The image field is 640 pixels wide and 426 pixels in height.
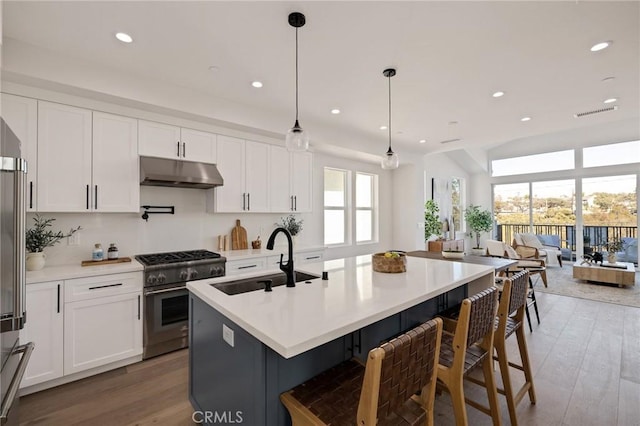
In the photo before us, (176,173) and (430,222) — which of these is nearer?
(176,173)

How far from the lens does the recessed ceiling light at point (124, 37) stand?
213 centimetres

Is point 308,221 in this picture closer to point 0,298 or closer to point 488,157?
point 0,298

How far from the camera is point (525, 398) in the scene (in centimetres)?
219

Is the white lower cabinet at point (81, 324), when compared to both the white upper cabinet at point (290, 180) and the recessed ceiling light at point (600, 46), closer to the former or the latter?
the white upper cabinet at point (290, 180)

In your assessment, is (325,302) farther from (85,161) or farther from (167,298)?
(85,161)

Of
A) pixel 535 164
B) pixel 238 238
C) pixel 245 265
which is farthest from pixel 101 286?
pixel 535 164

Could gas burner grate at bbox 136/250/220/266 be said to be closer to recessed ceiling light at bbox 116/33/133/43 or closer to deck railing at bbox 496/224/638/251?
recessed ceiling light at bbox 116/33/133/43

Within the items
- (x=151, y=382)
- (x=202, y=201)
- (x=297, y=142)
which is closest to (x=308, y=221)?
(x=202, y=201)

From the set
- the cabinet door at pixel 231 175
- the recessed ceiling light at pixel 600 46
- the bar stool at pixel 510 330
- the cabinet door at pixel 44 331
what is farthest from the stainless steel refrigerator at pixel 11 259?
the recessed ceiling light at pixel 600 46

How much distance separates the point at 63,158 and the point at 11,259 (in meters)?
1.76

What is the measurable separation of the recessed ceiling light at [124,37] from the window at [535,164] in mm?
9565

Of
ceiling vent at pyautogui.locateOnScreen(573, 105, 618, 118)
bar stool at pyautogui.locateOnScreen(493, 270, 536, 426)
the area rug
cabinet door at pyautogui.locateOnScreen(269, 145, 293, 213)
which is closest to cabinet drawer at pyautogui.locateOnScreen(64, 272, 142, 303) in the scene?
cabinet door at pyautogui.locateOnScreen(269, 145, 293, 213)

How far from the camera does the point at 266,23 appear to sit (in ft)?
6.60

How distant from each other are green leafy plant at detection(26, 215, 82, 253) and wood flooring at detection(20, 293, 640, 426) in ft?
3.88
